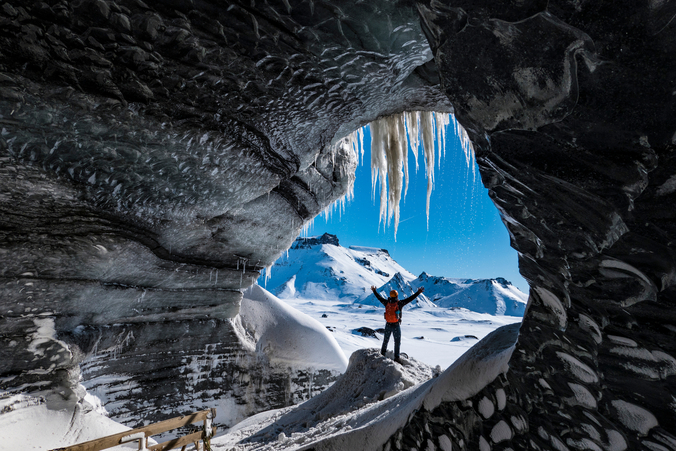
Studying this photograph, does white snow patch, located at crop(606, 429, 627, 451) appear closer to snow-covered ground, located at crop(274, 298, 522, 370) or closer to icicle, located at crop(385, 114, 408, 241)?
icicle, located at crop(385, 114, 408, 241)

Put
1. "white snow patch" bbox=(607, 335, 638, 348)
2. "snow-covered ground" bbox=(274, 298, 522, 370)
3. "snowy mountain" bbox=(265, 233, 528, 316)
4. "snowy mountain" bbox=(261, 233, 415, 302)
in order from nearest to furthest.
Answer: "white snow patch" bbox=(607, 335, 638, 348) → "snow-covered ground" bbox=(274, 298, 522, 370) → "snowy mountain" bbox=(265, 233, 528, 316) → "snowy mountain" bbox=(261, 233, 415, 302)

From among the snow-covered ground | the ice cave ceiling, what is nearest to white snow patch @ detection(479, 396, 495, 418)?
the ice cave ceiling

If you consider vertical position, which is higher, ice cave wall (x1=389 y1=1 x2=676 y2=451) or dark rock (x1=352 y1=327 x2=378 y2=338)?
ice cave wall (x1=389 y1=1 x2=676 y2=451)

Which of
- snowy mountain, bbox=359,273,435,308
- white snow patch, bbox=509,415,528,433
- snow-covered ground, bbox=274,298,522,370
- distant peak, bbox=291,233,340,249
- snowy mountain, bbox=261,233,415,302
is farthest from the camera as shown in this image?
distant peak, bbox=291,233,340,249

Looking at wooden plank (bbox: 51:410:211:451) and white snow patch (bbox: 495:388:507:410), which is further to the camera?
wooden plank (bbox: 51:410:211:451)

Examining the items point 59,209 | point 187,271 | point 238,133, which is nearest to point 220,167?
point 238,133

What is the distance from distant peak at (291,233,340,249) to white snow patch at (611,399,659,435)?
6018 centimetres

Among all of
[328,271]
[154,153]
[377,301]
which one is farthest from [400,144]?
[328,271]

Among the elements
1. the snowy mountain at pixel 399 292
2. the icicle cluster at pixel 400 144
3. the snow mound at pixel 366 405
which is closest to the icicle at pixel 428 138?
the icicle cluster at pixel 400 144

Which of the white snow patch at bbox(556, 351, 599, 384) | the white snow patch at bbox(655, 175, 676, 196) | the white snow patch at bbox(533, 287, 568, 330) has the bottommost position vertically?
the white snow patch at bbox(556, 351, 599, 384)

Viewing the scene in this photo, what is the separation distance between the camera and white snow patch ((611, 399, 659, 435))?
938mm

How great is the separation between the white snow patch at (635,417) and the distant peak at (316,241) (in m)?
60.2

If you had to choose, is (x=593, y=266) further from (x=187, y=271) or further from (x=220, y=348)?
(x=220, y=348)

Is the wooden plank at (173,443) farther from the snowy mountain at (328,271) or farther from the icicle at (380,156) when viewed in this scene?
the snowy mountain at (328,271)
